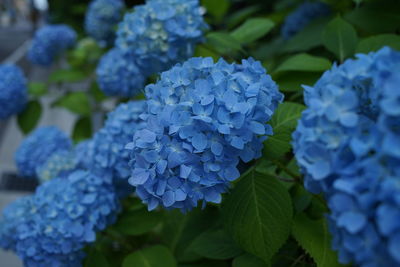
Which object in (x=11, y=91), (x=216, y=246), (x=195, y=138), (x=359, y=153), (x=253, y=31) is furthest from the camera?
(x=11, y=91)

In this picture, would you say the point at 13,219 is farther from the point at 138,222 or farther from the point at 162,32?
the point at 162,32

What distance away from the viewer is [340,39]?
979mm

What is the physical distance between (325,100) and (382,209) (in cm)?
15

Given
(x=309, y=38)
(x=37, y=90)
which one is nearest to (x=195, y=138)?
(x=309, y=38)

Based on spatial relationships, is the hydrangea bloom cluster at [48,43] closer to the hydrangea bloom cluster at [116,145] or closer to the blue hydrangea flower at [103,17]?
the blue hydrangea flower at [103,17]

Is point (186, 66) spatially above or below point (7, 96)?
above

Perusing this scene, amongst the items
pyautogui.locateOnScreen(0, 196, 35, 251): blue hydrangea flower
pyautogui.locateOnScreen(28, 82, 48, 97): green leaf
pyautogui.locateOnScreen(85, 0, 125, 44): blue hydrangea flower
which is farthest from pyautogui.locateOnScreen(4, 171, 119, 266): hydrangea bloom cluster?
pyautogui.locateOnScreen(85, 0, 125, 44): blue hydrangea flower

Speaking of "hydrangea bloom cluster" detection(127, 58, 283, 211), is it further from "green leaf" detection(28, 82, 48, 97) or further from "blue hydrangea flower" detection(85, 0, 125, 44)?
"blue hydrangea flower" detection(85, 0, 125, 44)

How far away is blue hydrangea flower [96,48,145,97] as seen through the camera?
1.38 metres

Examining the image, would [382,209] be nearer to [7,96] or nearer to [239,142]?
[239,142]

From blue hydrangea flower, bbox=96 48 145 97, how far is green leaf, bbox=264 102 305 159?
0.66 meters

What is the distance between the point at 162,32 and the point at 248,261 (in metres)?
0.52


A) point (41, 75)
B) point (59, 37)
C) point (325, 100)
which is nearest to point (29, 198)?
point (325, 100)

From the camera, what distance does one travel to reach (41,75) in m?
4.61
